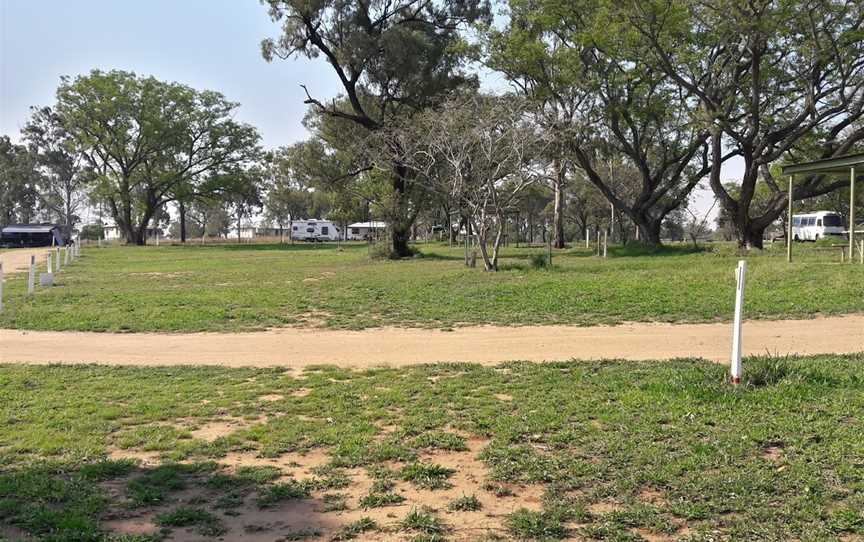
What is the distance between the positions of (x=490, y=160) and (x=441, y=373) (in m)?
15.3

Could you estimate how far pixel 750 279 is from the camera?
1583cm

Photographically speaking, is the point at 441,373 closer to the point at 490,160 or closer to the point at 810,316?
the point at 810,316

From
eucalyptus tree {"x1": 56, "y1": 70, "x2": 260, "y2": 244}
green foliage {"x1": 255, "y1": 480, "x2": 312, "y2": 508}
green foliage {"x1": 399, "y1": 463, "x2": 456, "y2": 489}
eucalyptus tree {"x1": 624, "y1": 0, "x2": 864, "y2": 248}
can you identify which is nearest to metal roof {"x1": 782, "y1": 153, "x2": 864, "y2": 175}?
eucalyptus tree {"x1": 624, "y1": 0, "x2": 864, "y2": 248}

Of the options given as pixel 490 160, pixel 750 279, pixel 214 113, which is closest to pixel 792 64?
pixel 490 160

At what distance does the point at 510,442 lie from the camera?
538 cm

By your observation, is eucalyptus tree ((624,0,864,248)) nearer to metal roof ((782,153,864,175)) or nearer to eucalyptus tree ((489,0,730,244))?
eucalyptus tree ((489,0,730,244))

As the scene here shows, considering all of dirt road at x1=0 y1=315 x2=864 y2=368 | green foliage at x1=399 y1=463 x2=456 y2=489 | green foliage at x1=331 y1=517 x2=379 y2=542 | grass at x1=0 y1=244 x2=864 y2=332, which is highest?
grass at x1=0 y1=244 x2=864 y2=332

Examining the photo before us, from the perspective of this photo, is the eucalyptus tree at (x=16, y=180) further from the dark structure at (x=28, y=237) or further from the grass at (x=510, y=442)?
the grass at (x=510, y=442)

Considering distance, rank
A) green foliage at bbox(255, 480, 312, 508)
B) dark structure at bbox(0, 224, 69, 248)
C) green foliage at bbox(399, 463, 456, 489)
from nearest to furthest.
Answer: green foliage at bbox(255, 480, 312, 508), green foliage at bbox(399, 463, 456, 489), dark structure at bbox(0, 224, 69, 248)

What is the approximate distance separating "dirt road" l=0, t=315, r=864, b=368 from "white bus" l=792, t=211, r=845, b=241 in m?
41.7

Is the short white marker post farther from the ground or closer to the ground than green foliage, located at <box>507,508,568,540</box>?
farther from the ground

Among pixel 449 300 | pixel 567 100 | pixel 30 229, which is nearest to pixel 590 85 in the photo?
pixel 567 100

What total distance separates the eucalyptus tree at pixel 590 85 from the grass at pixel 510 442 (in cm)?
2292

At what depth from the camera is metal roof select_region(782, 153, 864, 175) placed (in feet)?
62.1
